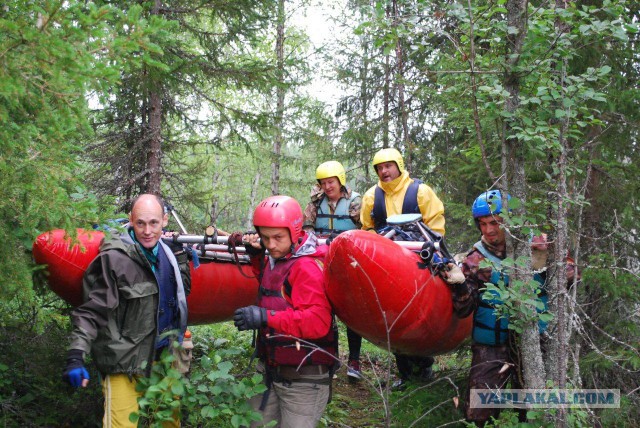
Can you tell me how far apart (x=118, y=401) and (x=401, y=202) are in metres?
3.58

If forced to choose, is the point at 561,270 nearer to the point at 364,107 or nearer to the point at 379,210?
the point at 379,210

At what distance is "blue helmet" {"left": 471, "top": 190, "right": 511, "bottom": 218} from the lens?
407 centimetres

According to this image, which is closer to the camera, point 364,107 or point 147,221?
point 147,221

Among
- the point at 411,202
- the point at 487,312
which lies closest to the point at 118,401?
the point at 487,312

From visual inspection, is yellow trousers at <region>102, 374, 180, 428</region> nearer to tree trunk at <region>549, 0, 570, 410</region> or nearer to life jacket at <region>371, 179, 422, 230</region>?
tree trunk at <region>549, 0, 570, 410</region>

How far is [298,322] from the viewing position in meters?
3.73

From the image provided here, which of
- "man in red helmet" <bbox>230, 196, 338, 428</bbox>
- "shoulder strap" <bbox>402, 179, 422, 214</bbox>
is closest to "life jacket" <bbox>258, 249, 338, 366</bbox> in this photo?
"man in red helmet" <bbox>230, 196, 338, 428</bbox>

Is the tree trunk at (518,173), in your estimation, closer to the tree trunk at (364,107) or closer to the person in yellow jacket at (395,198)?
the person in yellow jacket at (395,198)

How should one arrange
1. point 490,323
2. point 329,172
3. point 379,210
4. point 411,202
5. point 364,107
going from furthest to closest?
point 364,107 → point 329,172 → point 379,210 → point 411,202 → point 490,323

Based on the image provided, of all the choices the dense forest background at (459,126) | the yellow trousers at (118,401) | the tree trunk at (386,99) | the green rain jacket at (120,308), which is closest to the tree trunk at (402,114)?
the tree trunk at (386,99)

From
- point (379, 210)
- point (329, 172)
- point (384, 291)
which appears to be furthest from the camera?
point (329, 172)

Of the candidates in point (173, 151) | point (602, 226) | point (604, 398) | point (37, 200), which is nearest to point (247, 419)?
point (37, 200)

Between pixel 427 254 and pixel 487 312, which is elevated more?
pixel 427 254

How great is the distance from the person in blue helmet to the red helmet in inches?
54.7
